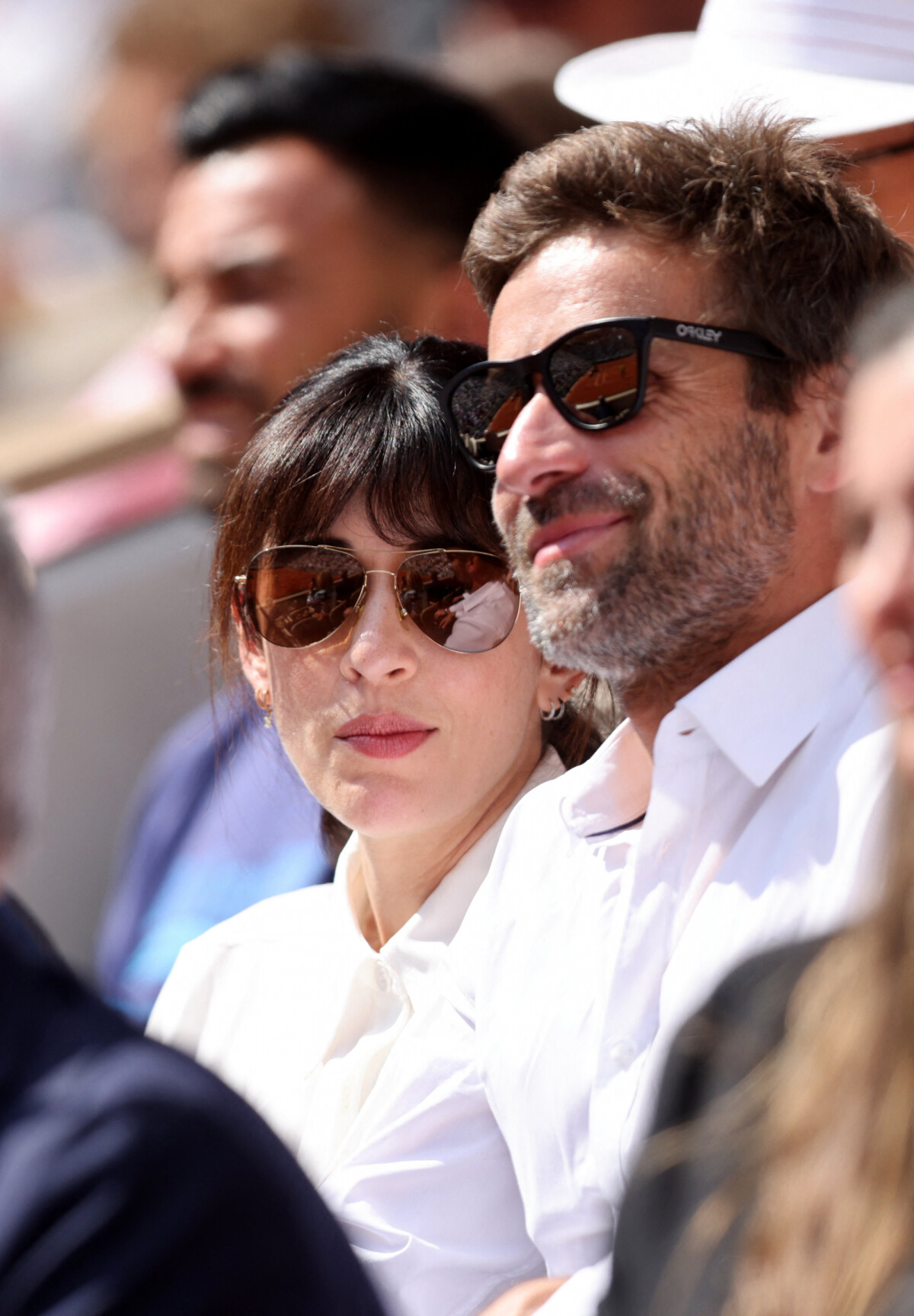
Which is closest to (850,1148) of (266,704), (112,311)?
(266,704)

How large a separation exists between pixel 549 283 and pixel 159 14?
3.34 m

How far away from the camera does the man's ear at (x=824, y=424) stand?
155 cm

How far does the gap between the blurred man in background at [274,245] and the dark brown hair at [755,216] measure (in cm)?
114

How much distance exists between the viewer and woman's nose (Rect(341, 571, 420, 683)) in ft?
5.60

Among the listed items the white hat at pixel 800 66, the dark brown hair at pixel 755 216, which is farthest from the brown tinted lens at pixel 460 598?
the white hat at pixel 800 66

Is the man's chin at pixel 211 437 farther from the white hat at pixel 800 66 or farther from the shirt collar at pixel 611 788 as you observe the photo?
the shirt collar at pixel 611 788

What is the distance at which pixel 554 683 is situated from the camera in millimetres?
1774

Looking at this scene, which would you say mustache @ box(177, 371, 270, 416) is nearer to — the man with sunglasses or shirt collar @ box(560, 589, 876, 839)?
the man with sunglasses

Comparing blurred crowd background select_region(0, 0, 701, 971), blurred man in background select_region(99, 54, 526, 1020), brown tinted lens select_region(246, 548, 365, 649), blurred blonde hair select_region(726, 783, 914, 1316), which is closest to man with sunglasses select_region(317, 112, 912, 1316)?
brown tinted lens select_region(246, 548, 365, 649)

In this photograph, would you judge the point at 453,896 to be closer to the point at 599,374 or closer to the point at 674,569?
the point at 674,569

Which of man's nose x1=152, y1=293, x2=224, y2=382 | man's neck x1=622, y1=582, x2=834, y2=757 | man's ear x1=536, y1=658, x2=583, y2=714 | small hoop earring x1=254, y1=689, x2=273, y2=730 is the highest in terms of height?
man's nose x1=152, y1=293, x2=224, y2=382

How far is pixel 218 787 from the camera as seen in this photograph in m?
2.69

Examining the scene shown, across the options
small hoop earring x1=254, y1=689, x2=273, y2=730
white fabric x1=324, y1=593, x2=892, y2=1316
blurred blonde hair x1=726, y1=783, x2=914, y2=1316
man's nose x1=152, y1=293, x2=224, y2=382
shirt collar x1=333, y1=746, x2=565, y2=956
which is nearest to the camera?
blurred blonde hair x1=726, y1=783, x2=914, y2=1316

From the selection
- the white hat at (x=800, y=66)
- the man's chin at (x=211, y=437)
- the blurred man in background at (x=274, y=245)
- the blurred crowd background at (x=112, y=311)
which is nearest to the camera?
the white hat at (x=800, y=66)
